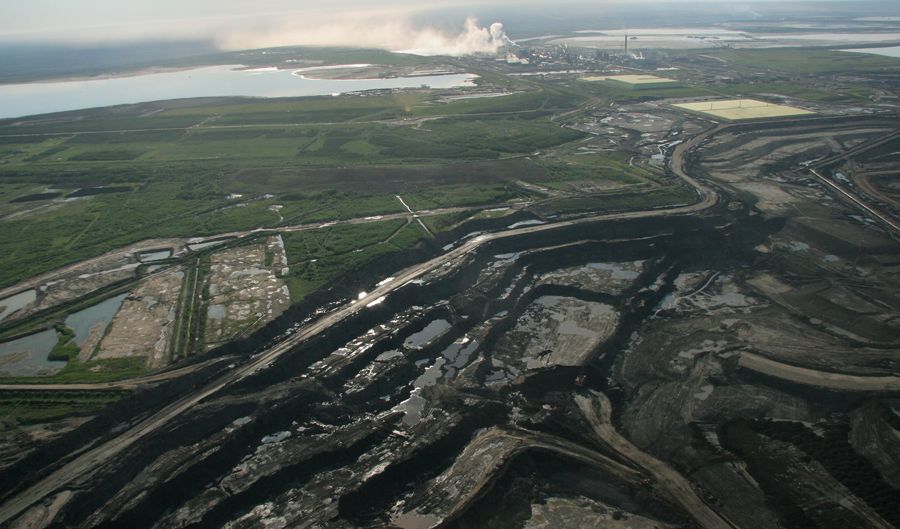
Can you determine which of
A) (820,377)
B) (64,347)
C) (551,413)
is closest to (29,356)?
(64,347)

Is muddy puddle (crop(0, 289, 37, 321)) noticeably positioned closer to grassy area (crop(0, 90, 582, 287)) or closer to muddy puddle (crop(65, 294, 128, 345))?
grassy area (crop(0, 90, 582, 287))

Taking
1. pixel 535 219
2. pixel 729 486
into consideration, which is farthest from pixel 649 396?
pixel 535 219

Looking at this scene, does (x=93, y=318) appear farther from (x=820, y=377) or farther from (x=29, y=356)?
(x=820, y=377)

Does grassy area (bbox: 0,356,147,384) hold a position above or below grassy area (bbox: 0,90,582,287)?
below

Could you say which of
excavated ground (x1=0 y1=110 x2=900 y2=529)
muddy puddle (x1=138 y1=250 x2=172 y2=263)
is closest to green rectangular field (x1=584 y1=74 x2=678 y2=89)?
excavated ground (x1=0 y1=110 x2=900 y2=529)

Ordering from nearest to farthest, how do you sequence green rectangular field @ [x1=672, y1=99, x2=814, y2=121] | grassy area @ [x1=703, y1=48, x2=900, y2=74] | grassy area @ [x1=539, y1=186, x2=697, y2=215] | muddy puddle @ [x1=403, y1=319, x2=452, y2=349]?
muddy puddle @ [x1=403, y1=319, x2=452, y2=349], grassy area @ [x1=539, y1=186, x2=697, y2=215], green rectangular field @ [x1=672, y1=99, x2=814, y2=121], grassy area @ [x1=703, y1=48, x2=900, y2=74]

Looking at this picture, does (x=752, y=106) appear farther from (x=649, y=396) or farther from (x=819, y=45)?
(x=819, y=45)
